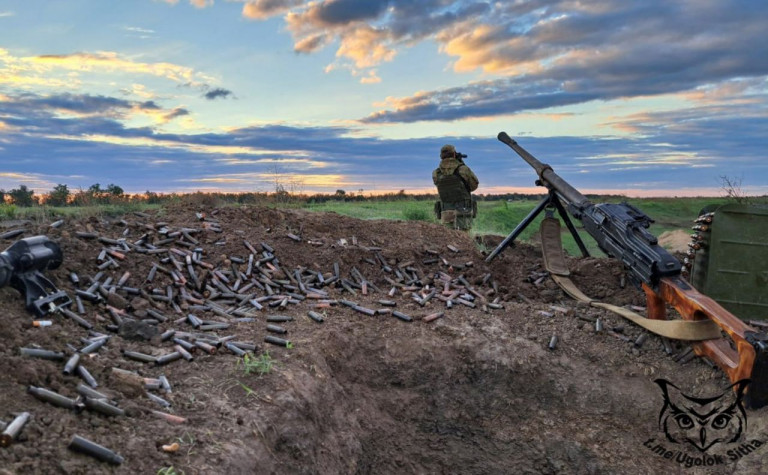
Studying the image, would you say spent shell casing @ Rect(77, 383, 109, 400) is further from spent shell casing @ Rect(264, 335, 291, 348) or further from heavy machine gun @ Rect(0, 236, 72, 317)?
spent shell casing @ Rect(264, 335, 291, 348)

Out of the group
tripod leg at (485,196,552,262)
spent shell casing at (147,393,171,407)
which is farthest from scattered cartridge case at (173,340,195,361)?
tripod leg at (485,196,552,262)

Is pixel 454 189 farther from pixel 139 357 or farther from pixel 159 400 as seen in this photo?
pixel 159 400

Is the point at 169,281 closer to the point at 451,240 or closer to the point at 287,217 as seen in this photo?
the point at 287,217

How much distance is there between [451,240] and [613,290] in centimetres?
369

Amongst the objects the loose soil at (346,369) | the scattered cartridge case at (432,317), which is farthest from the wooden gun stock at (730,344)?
the scattered cartridge case at (432,317)

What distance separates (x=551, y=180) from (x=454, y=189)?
439 cm

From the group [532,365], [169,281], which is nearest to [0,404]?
[169,281]

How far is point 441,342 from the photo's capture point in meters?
8.22

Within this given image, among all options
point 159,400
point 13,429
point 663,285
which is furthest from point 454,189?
point 13,429

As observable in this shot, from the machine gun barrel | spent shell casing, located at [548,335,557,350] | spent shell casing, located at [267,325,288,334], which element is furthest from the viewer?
the machine gun barrel

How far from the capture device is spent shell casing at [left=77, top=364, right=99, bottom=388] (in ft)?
17.8

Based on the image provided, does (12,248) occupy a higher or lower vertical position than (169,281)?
higher

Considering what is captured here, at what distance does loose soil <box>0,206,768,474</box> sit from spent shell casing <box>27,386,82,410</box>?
0.17ft

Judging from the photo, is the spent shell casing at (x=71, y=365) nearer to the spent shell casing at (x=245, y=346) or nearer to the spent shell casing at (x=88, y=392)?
the spent shell casing at (x=88, y=392)
